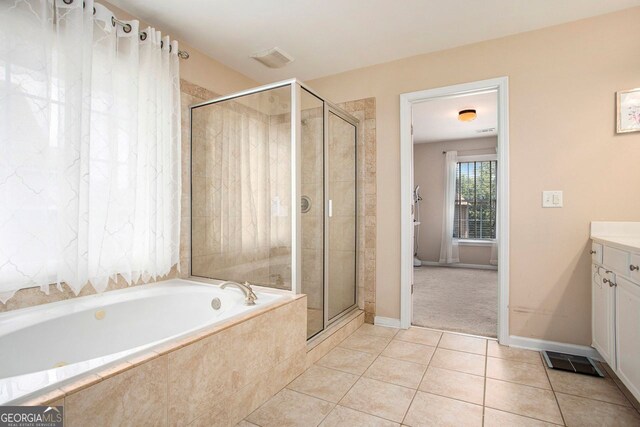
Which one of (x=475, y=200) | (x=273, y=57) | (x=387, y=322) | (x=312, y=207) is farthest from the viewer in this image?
(x=475, y=200)

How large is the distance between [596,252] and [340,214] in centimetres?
180

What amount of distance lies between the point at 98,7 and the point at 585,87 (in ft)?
10.5

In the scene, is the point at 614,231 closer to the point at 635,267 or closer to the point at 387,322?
the point at 635,267

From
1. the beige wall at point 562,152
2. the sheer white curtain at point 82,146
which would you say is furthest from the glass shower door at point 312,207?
the beige wall at point 562,152

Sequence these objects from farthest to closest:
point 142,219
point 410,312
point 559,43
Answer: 1. point 410,312
2. point 559,43
3. point 142,219

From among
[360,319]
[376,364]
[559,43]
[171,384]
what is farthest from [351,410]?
[559,43]

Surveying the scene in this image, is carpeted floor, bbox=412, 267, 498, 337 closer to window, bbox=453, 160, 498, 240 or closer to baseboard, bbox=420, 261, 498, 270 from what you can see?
baseboard, bbox=420, 261, 498, 270

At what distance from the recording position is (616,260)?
182 cm

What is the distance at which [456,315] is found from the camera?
324cm

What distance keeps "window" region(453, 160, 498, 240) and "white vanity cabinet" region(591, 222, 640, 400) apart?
4.04 m

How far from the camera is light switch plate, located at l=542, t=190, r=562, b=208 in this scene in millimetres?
2350

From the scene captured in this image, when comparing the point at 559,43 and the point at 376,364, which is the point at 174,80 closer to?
the point at 376,364

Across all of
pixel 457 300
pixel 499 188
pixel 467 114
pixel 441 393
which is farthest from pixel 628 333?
pixel 467 114

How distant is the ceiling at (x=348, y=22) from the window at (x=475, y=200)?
3.99 m
